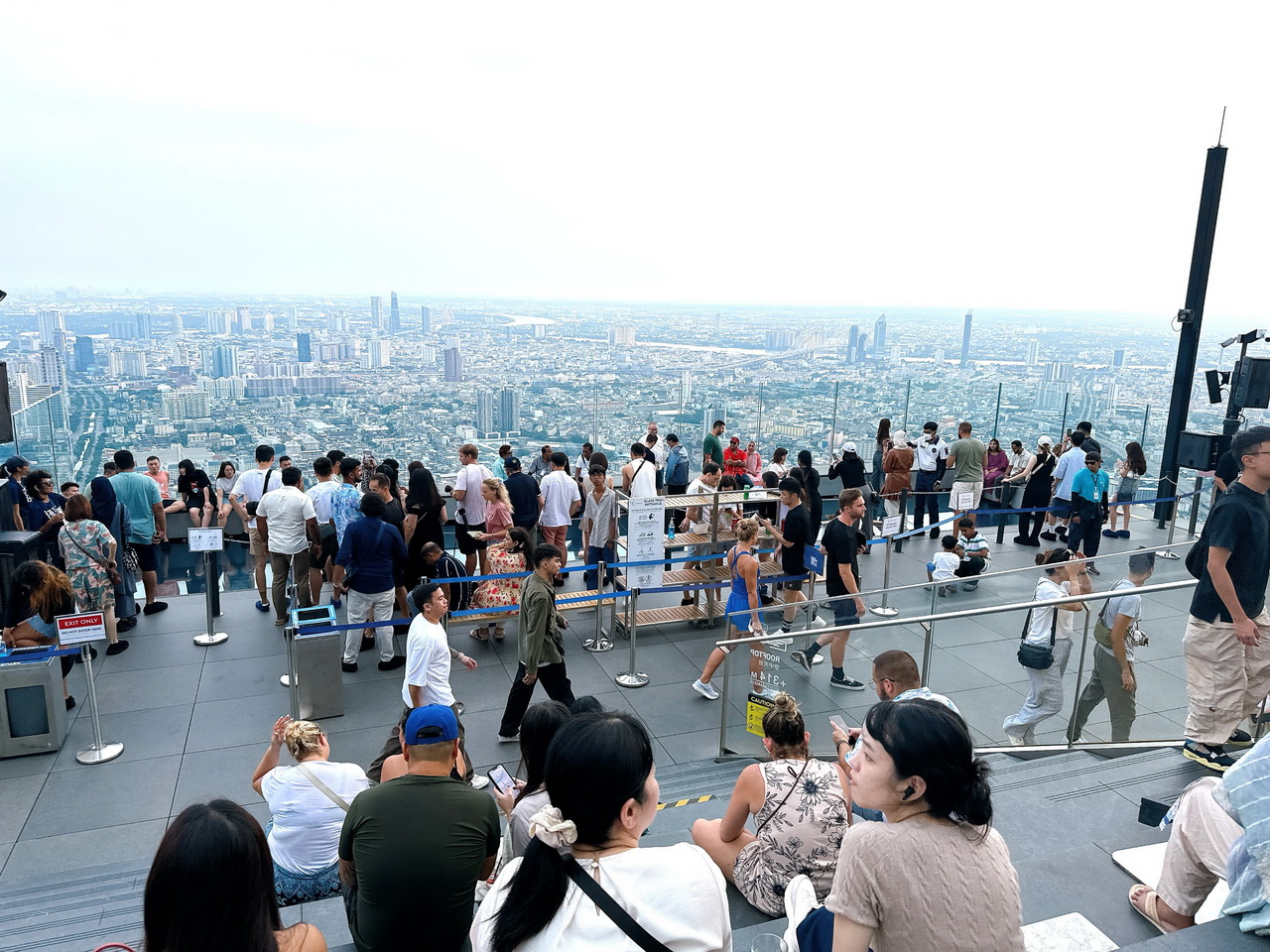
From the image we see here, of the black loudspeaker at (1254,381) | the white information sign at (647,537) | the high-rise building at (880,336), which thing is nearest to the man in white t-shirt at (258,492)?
the white information sign at (647,537)

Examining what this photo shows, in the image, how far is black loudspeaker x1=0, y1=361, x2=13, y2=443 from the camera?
7.96m

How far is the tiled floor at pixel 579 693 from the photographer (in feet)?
15.3

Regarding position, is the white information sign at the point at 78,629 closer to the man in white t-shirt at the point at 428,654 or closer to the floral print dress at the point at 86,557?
the floral print dress at the point at 86,557

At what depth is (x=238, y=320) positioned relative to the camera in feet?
55.1

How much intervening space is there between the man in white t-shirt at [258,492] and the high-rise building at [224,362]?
498 centimetres

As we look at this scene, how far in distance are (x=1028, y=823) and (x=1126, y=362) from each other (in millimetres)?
19707

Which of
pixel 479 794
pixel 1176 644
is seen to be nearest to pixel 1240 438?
pixel 1176 644

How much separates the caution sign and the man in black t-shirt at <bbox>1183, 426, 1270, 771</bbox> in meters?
2.70

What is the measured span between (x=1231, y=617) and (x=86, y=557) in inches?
352

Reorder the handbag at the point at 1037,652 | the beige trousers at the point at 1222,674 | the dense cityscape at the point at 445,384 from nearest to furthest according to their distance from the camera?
the beige trousers at the point at 1222,674
the handbag at the point at 1037,652
the dense cityscape at the point at 445,384

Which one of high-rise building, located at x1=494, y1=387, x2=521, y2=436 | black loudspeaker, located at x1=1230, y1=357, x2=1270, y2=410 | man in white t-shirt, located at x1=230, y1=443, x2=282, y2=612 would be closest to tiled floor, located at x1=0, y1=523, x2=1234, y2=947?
man in white t-shirt, located at x1=230, y1=443, x2=282, y2=612

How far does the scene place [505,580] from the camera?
28.3ft

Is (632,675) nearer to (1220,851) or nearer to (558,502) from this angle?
(558,502)

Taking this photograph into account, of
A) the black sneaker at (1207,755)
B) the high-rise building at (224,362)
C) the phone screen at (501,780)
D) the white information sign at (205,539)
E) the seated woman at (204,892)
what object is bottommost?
the black sneaker at (1207,755)
